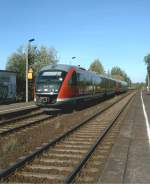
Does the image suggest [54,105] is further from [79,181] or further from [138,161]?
[79,181]

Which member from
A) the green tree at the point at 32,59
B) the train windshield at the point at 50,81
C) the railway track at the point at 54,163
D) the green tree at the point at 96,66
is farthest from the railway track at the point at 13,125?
the green tree at the point at 96,66

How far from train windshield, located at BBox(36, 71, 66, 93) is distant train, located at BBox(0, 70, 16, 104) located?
32.1ft

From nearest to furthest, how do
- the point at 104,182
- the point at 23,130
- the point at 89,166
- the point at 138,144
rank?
1. the point at 104,182
2. the point at 89,166
3. the point at 138,144
4. the point at 23,130

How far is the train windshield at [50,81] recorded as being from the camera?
21.1m

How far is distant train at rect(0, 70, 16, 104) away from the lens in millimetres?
30922

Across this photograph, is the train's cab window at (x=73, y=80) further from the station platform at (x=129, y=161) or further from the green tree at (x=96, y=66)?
the green tree at (x=96, y=66)

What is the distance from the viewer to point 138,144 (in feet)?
35.5

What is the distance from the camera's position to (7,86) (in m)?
31.8

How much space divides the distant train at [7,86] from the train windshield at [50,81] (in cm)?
978

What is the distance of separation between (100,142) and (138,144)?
1.24 metres

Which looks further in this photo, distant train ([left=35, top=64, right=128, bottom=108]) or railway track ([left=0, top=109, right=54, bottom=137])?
distant train ([left=35, top=64, right=128, bottom=108])

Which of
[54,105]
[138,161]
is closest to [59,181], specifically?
[138,161]

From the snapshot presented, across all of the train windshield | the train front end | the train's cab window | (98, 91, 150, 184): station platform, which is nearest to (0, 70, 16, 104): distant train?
the train front end

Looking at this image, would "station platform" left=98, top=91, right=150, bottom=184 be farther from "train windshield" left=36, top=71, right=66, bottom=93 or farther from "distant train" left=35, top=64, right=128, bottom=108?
"train windshield" left=36, top=71, right=66, bottom=93
